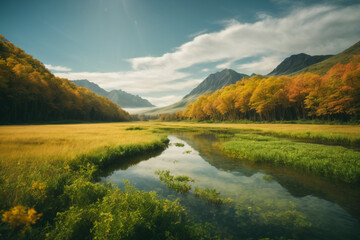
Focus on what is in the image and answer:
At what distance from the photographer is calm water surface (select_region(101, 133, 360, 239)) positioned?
620 centimetres

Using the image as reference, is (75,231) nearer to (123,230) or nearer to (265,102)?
(123,230)

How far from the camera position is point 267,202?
8273 millimetres

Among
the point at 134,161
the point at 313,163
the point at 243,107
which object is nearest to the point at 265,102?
the point at 243,107

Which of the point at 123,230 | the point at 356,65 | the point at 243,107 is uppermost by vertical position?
the point at 356,65

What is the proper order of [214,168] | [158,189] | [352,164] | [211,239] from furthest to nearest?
[214,168] → [352,164] → [158,189] → [211,239]

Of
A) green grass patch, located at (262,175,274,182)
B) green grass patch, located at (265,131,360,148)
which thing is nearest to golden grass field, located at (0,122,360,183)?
green grass patch, located at (265,131,360,148)

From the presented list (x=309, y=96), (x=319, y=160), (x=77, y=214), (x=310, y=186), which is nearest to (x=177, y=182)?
(x=77, y=214)

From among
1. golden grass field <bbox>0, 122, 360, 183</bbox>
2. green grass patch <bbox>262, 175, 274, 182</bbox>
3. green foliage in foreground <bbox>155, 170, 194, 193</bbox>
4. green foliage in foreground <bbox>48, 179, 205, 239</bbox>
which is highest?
golden grass field <bbox>0, 122, 360, 183</bbox>

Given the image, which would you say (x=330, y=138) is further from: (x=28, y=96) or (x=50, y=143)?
(x=28, y=96)

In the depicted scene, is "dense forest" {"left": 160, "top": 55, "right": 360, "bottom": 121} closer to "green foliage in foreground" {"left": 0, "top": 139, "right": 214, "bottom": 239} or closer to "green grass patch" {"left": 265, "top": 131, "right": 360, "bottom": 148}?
"green grass patch" {"left": 265, "top": 131, "right": 360, "bottom": 148}

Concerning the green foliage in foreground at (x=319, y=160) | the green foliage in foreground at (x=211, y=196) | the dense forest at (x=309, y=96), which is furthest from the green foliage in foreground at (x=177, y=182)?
the dense forest at (x=309, y=96)

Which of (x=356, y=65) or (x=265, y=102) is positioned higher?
(x=356, y=65)

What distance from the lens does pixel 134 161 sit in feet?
55.6

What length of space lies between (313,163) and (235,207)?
32.1 ft
